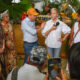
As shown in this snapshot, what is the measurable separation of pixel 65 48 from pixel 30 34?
139 centimetres

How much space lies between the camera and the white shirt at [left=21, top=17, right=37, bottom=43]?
298 centimetres

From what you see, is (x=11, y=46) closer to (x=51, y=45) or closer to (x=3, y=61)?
(x=3, y=61)

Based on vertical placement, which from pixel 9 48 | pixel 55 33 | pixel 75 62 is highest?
pixel 75 62

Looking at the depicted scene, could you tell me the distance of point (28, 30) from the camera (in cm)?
298

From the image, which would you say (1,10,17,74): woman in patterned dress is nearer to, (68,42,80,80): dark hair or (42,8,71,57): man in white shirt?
(42,8,71,57): man in white shirt

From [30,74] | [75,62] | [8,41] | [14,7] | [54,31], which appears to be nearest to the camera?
[75,62]

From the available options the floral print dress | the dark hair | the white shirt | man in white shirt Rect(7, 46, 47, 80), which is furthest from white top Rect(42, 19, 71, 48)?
the dark hair

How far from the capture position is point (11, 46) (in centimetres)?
285

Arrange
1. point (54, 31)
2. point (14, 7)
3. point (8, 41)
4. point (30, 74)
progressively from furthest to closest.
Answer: point (14, 7)
point (54, 31)
point (8, 41)
point (30, 74)

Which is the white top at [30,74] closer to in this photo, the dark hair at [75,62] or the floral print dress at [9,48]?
the dark hair at [75,62]

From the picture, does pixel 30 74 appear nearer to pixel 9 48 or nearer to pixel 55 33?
pixel 9 48

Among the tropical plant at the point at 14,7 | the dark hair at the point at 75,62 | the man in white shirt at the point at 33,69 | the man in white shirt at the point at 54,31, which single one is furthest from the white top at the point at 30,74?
the tropical plant at the point at 14,7

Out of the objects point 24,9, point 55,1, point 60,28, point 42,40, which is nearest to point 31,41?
point 60,28

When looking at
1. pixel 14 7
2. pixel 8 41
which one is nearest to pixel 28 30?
pixel 8 41
